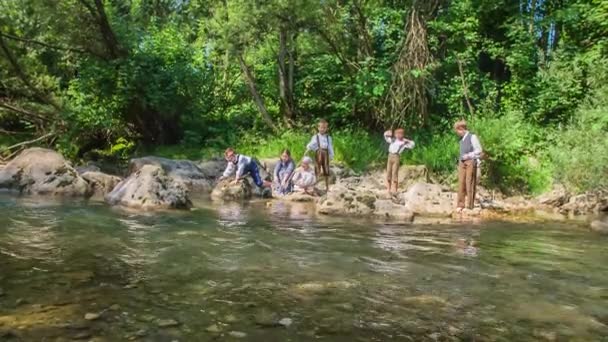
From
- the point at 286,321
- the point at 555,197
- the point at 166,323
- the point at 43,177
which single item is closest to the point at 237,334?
the point at 286,321

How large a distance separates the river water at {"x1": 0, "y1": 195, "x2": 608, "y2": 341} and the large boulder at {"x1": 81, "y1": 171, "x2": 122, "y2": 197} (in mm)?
4958

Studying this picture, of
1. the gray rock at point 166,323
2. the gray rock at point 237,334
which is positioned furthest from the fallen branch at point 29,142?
the gray rock at point 237,334

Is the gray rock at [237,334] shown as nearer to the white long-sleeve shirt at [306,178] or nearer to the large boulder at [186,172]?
the white long-sleeve shirt at [306,178]

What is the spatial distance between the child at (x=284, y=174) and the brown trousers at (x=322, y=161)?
73 cm

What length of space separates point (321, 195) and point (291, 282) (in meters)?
9.00

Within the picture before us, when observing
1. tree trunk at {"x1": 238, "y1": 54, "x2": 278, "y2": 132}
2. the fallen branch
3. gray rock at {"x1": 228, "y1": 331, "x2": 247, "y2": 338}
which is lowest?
gray rock at {"x1": 228, "y1": 331, "x2": 247, "y2": 338}

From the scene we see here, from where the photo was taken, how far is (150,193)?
1205 centimetres

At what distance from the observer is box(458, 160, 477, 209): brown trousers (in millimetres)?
12203

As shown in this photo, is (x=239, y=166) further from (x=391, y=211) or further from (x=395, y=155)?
(x=391, y=211)

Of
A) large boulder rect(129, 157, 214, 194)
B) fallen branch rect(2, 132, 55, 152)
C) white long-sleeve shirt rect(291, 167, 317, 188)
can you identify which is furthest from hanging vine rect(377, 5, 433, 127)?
fallen branch rect(2, 132, 55, 152)

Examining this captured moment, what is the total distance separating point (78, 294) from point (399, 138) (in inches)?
428

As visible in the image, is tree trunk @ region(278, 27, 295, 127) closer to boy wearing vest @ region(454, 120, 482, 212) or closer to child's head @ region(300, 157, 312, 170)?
child's head @ region(300, 157, 312, 170)

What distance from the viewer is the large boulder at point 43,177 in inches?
554

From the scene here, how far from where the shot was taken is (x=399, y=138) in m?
14.7
